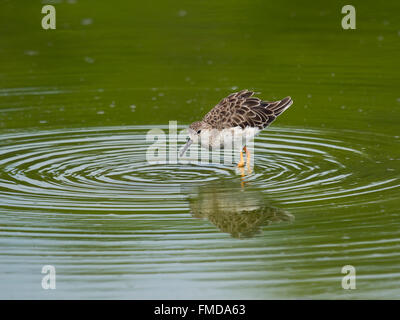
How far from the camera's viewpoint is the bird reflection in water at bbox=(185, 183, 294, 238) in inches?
462

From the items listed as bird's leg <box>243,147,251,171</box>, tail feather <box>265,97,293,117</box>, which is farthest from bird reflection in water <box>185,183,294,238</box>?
tail feather <box>265,97,293,117</box>

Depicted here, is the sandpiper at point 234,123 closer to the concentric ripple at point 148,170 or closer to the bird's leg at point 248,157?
the bird's leg at point 248,157

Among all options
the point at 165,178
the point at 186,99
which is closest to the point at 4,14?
the point at 186,99

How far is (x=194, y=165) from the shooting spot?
1482 centimetres

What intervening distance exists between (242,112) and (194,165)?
121 centimetres

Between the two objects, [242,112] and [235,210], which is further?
[242,112]

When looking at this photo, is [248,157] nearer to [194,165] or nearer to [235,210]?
[194,165]

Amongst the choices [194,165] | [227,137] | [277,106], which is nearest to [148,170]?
[194,165]

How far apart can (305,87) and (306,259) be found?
1005 centimetres

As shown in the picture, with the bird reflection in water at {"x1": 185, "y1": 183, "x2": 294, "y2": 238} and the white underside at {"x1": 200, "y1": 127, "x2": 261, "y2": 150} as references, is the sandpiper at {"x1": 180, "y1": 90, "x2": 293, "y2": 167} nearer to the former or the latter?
the white underside at {"x1": 200, "y1": 127, "x2": 261, "y2": 150}

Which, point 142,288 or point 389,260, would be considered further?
point 389,260

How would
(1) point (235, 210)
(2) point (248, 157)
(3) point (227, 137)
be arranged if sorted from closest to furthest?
(1) point (235, 210) < (3) point (227, 137) < (2) point (248, 157)
